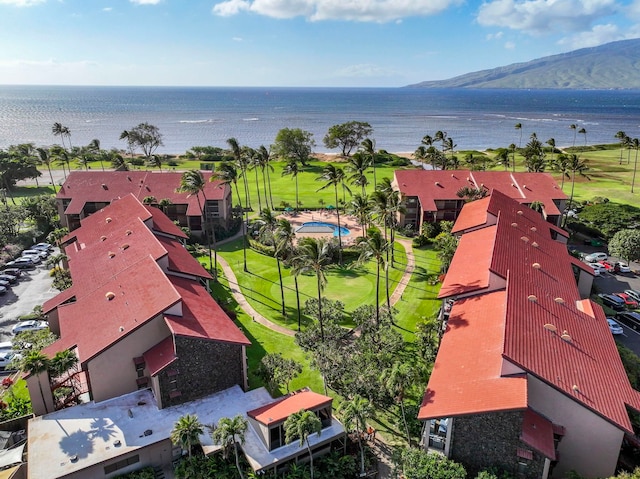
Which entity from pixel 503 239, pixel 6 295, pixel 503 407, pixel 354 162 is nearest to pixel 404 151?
Answer: pixel 354 162

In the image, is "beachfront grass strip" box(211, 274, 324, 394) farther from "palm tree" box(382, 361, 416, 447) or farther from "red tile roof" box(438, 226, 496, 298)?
"red tile roof" box(438, 226, 496, 298)

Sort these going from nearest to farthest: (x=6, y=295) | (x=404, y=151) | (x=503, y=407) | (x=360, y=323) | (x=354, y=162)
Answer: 1. (x=503, y=407)
2. (x=360, y=323)
3. (x=6, y=295)
4. (x=354, y=162)
5. (x=404, y=151)

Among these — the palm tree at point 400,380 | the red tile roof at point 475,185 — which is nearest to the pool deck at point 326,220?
the red tile roof at point 475,185

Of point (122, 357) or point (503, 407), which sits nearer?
point (503, 407)

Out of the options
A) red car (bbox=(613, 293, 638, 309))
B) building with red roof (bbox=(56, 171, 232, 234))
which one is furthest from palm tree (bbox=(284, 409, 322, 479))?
building with red roof (bbox=(56, 171, 232, 234))

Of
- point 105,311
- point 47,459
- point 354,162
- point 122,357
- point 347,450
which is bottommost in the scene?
point 347,450

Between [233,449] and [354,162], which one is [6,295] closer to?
[233,449]

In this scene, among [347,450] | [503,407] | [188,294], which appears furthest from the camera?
[188,294]

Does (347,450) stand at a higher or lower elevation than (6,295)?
lower
